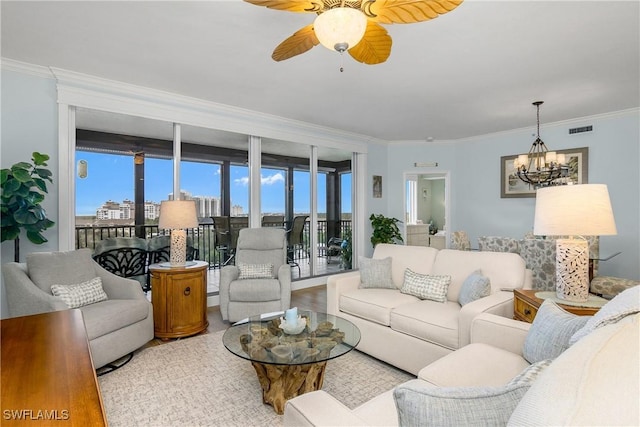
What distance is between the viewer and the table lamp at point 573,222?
1.86 metres

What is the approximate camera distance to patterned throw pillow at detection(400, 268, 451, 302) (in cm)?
287

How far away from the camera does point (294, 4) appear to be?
68.4 inches

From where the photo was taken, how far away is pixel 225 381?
8.04 ft

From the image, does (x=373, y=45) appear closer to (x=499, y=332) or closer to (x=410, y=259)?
(x=499, y=332)

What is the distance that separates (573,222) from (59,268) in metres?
3.76

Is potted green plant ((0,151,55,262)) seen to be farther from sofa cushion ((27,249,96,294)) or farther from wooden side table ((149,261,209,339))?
wooden side table ((149,261,209,339))

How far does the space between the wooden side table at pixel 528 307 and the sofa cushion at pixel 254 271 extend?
2526 millimetres

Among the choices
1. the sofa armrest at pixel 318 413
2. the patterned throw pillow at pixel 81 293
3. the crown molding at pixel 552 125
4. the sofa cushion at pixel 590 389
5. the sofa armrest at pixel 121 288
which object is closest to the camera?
the sofa cushion at pixel 590 389

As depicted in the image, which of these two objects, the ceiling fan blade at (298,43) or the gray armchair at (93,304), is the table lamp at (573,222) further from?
the gray armchair at (93,304)

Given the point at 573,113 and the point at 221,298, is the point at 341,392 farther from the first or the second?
the point at 573,113

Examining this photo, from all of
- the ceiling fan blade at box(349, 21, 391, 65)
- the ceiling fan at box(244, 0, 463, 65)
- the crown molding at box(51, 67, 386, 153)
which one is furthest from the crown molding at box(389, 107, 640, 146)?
the ceiling fan at box(244, 0, 463, 65)

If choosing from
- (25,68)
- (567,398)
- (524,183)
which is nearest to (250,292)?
(25,68)

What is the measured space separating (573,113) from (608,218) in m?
3.82

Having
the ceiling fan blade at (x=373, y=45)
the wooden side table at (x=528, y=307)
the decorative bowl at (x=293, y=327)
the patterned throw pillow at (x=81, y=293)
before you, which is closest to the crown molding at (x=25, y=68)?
the patterned throw pillow at (x=81, y=293)
